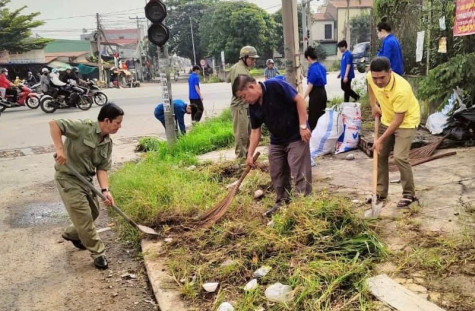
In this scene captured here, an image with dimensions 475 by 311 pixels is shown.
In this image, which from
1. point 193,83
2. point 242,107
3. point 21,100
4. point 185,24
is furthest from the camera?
point 185,24

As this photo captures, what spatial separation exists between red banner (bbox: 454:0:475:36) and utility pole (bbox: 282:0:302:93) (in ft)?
7.61

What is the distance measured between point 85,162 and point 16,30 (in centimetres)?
3125

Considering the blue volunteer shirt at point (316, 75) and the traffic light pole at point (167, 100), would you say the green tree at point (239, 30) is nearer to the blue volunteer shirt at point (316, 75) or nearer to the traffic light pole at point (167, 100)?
the traffic light pole at point (167, 100)

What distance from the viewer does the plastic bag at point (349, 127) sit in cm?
612

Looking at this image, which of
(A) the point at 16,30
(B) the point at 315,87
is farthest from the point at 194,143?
(A) the point at 16,30

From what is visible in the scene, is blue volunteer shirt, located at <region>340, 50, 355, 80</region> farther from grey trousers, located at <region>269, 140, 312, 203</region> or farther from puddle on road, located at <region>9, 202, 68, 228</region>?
puddle on road, located at <region>9, 202, 68, 228</region>

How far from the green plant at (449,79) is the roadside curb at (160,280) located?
4587 mm

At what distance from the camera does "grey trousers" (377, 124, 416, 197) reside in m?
3.78

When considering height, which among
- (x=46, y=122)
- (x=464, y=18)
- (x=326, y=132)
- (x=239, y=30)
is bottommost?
(x=46, y=122)

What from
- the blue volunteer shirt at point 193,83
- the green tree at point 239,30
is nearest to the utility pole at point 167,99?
the blue volunteer shirt at point 193,83

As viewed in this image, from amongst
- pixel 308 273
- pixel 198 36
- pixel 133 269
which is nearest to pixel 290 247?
pixel 308 273

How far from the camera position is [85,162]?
3680 mm

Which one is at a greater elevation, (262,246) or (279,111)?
(279,111)

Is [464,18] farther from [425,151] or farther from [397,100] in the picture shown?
[397,100]
